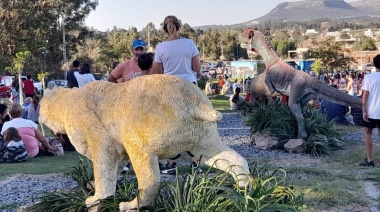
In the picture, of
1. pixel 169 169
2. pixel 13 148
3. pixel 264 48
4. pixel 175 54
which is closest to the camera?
pixel 175 54

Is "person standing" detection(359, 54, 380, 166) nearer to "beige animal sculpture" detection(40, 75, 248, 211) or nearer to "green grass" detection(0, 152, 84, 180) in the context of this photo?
"beige animal sculpture" detection(40, 75, 248, 211)

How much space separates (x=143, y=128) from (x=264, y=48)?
710 centimetres

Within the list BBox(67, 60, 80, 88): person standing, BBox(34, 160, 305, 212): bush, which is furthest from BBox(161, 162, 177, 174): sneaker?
BBox(67, 60, 80, 88): person standing

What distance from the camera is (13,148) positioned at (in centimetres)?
792

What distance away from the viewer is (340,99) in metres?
9.20

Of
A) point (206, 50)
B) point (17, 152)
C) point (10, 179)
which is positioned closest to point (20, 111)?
point (17, 152)

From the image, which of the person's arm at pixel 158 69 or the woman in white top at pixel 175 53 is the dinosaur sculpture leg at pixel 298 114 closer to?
the woman in white top at pixel 175 53

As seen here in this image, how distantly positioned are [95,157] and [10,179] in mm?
3042

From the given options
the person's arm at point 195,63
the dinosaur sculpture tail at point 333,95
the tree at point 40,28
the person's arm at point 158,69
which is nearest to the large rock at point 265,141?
the dinosaur sculpture tail at point 333,95

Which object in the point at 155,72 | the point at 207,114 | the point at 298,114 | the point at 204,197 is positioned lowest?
the point at 298,114

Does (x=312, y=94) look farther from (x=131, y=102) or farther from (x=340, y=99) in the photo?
(x=131, y=102)

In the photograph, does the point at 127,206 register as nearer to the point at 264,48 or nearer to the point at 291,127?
the point at 291,127

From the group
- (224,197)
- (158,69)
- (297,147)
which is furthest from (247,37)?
(224,197)

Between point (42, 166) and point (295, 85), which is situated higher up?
point (295, 85)
